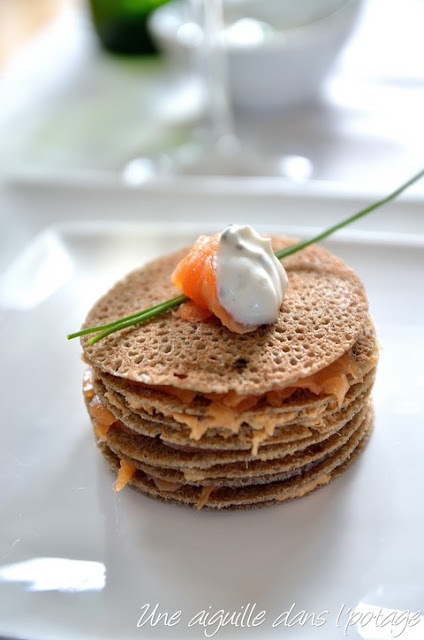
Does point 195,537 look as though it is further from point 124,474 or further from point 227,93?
point 227,93

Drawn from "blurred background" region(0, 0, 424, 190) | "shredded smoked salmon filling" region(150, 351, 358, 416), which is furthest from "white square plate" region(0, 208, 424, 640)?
"blurred background" region(0, 0, 424, 190)

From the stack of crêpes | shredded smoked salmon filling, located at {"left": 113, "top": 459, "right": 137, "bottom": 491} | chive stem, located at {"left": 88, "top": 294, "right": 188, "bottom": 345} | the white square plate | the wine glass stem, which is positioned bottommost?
the white square plate

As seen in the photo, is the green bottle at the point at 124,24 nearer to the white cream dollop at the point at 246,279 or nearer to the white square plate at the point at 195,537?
the white square plate at the point at 195,537

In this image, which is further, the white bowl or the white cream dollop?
the white bowl

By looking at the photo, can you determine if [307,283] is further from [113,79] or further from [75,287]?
A: [113,79]

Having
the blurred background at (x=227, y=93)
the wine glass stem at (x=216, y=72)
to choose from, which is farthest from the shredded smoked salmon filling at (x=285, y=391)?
the wine glass stem at (x=216, y=72)

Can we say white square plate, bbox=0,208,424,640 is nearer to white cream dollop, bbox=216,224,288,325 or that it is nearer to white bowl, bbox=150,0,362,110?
white cream dollop, bbox=216,224,288,325
